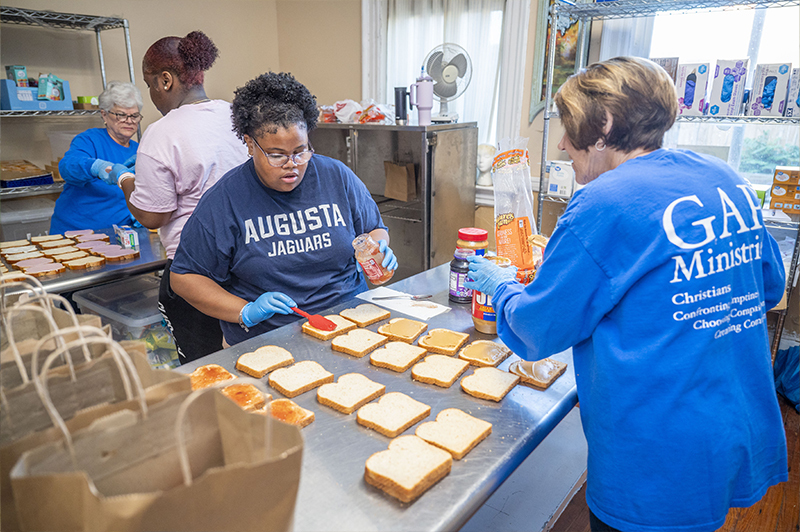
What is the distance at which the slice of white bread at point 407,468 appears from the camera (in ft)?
3.02

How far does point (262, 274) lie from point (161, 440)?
1.13 meters

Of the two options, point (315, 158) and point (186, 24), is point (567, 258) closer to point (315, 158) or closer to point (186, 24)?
Result: point (315, 158)

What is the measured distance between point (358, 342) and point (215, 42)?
15.6 feet

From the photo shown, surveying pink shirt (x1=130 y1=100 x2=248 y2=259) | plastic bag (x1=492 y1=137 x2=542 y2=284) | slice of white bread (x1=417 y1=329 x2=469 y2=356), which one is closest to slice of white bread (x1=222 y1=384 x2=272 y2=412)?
slice of white bread (x1=417 y1=329 x2=469 y2=356)

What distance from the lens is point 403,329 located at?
1.62 meters

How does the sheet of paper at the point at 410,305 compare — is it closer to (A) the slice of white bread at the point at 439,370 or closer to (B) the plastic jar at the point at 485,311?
(B) the plastic jar at the point at 485,311

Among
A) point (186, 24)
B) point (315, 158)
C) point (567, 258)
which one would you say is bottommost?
point (567, 258)

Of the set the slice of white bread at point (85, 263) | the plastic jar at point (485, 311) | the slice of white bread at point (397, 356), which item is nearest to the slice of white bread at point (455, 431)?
the slice of white bread at point (397, 356)

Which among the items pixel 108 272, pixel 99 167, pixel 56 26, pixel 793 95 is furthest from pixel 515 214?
pixel 56 26

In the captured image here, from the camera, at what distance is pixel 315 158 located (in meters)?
1.97

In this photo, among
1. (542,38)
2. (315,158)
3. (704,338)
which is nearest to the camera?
(704,338)

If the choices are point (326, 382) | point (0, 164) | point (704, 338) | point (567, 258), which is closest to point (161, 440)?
point (326, 382)

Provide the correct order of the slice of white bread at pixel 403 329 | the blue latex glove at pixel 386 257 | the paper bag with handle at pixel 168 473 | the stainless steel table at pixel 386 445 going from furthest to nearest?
the blue latex glove at pixel 386 257, the slice of white bread at pixel 403 329, the stainless steel table at pixel 386 445, the paper bag with handle at pixel 168 473

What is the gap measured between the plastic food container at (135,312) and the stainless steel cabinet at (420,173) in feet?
6.51
